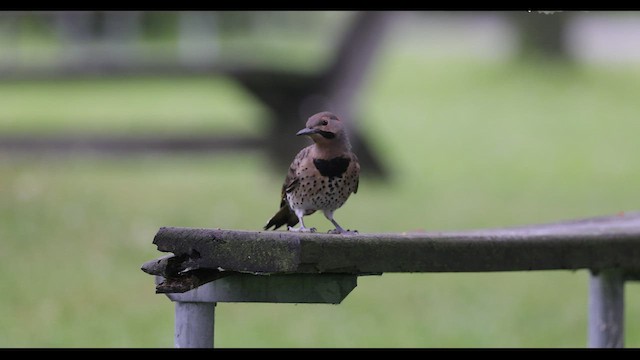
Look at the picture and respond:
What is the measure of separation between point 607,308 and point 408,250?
1582mm

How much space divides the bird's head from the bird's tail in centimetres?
44

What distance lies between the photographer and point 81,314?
7426 millimetres

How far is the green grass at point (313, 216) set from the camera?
7664 mm

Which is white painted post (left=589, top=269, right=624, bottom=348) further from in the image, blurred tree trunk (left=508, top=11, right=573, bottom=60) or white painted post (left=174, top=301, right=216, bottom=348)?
blurred tree trunk (left=508, top=11, right=573, bottom=60)

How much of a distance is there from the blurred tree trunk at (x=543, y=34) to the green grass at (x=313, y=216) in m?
6.44

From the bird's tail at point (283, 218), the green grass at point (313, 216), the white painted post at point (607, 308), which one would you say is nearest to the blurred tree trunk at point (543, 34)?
the green grass at point (313, 216)

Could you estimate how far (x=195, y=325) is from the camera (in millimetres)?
3861

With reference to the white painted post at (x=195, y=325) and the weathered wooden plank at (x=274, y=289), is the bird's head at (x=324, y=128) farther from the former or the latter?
the white painted post at (x=195, y=325)

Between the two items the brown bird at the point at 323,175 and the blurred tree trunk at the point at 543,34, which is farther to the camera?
the blurred tree trunk at the point at 543,34

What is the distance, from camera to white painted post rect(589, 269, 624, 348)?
512cm

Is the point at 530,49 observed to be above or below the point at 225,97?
above

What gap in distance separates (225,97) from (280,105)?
7.61 m

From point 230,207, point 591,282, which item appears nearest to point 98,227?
point 230,207
